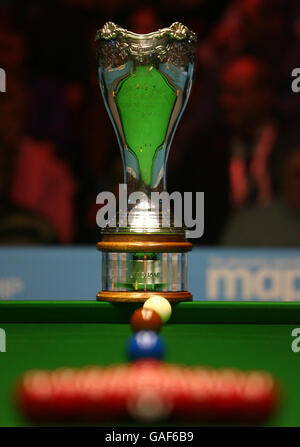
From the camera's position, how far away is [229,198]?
5.97 meters

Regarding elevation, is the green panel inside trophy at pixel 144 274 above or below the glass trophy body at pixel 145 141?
below

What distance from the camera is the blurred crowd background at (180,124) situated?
599cm

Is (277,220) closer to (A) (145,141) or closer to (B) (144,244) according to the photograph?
(A) (145,141)

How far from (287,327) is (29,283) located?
217cm

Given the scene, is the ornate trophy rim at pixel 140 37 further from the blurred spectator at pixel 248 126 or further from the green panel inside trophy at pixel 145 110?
the blurred spectator at pixel 248 126

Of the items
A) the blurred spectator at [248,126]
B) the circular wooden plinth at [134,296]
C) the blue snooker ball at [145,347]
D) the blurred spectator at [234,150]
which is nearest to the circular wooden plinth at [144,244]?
the circular wooden plinth at [134,296]

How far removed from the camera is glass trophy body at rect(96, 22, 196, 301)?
2.60 meters

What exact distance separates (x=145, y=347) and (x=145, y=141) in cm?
122

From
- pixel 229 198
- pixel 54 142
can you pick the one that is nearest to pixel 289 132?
pixel 229 198

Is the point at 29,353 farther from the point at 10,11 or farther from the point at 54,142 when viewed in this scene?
the point at 10,11

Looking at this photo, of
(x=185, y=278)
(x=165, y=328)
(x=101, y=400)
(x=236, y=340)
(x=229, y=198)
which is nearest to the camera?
(x=101, y=400)

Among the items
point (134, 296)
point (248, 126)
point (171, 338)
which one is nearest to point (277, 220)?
point (248, 126)

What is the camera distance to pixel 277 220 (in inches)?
235

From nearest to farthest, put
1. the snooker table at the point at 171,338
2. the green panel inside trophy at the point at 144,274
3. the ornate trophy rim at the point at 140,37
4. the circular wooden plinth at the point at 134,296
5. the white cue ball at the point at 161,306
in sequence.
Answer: the snooker table at the point at 171,338 → the white cue ball at the point at 161,306 → the circular wooden plinth at the point at 134,296 → the green panel inside trophy at the point at 144,274 → the ornate trophy rim at the point at 140,37
